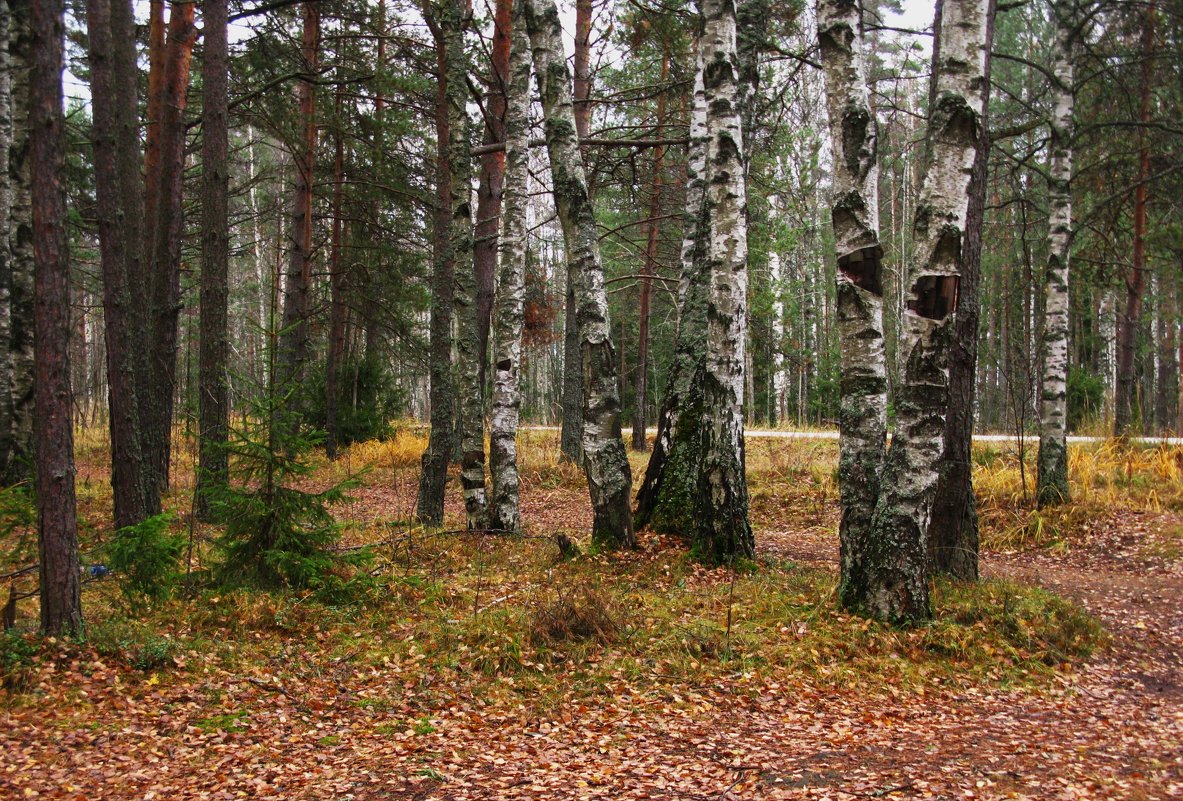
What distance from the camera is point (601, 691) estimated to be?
4887 millimetres

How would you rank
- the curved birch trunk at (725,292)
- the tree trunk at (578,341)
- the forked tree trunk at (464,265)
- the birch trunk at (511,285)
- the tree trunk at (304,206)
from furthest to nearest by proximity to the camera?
the tree trunk at (578,341) → the tree trunk at (304,206) → the forked tree trunk at (464,265) → the birch trunk at (511,285) → the curved birch trunk at (725,292)

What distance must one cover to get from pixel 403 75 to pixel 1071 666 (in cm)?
1054

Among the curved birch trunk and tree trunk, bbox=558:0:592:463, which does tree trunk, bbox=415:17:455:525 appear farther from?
tree trunk, bbox=558:0:592:463

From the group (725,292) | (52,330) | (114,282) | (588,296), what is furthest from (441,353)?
(52,330)

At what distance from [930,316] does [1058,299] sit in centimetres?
657

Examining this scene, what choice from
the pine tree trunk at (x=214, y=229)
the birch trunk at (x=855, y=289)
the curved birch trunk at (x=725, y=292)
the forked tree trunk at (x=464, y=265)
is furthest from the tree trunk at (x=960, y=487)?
the pine tree trunk at (x=214, y=229)

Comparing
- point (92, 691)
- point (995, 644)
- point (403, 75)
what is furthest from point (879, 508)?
point (403, 75)

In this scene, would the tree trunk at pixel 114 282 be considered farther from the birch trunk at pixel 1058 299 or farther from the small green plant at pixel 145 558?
the birch trunk at pixel 1058 299

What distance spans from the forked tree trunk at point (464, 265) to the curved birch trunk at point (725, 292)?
9.69 feet

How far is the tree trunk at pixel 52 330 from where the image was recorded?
444 centimetres

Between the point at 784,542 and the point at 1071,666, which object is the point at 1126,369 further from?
the point at 1071,666

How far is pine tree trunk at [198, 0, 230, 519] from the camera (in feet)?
28.8

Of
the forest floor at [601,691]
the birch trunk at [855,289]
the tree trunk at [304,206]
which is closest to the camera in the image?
the forest floor at [601,691]

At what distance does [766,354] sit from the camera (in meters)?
20.2
